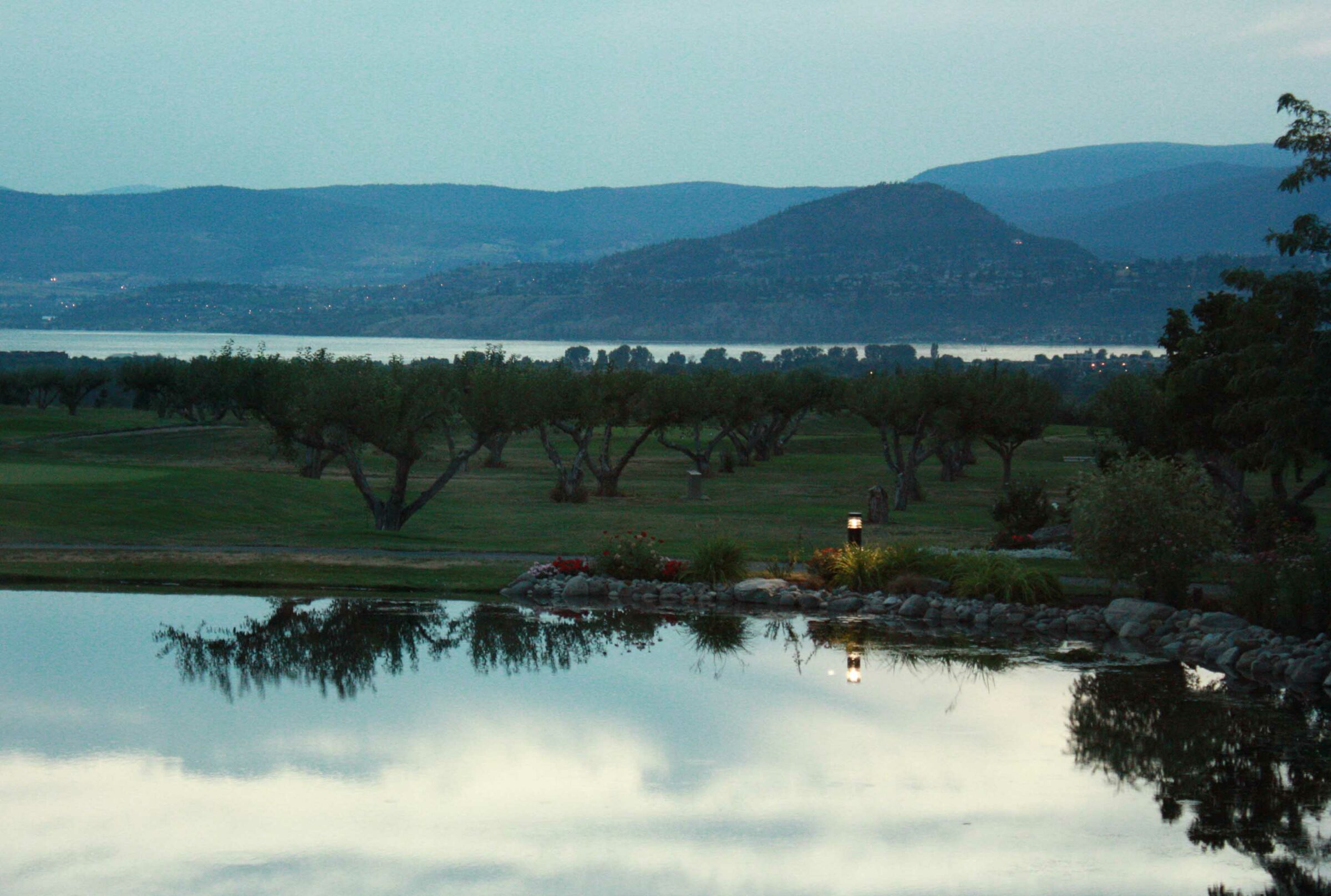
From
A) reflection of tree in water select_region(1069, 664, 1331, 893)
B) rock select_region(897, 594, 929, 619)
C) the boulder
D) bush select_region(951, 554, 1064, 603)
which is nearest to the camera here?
reflection of tree in water select_region(1069, 664, 1331, 893)

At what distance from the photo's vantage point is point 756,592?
27.5 meters

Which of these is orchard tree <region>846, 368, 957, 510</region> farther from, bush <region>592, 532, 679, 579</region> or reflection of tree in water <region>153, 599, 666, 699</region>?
reflection of tree in water <region>153, 599, 666, 699</region>

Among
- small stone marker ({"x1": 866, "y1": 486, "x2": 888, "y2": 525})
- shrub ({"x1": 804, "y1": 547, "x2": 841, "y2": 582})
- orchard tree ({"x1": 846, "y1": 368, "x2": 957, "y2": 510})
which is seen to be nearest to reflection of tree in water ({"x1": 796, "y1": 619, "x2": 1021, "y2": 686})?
shrub ({"x1": 804, "y1": 547, "x2": 841, "y2": 582})

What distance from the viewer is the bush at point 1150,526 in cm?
2503

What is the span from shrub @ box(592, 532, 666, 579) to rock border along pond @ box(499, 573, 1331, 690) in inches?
13.6

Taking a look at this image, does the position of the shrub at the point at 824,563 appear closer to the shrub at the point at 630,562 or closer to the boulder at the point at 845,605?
the boulder at the point at 845,605

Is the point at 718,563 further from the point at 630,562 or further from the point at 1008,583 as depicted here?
the point at 1008,583

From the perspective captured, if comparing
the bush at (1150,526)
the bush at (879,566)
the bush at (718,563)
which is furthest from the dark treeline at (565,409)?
the bush at (1150,526)

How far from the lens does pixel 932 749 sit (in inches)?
672

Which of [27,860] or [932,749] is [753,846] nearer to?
[932,749]

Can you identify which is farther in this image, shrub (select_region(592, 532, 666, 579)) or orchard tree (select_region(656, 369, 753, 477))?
orchard tree (select_region(656, 369, 753, 477))

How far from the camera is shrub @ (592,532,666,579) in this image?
28.7 metres

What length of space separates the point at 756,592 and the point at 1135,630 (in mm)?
6993

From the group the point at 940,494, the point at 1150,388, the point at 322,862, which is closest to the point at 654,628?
the point at 322,862
